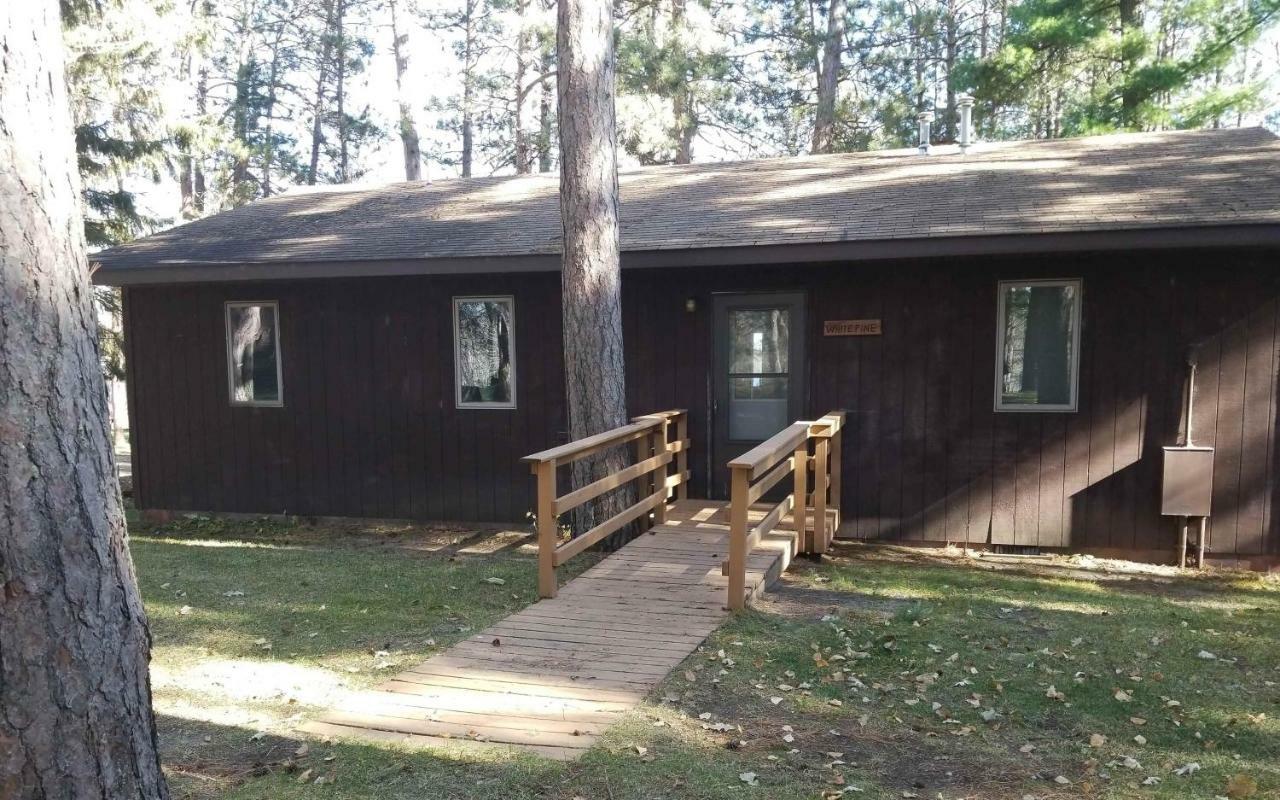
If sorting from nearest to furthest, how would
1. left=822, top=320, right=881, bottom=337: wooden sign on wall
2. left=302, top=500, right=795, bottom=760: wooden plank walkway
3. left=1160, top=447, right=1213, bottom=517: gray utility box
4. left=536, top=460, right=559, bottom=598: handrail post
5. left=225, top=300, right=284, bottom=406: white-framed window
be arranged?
left=302, top=500, right=795, bottom=760: wooden plank walkway < left=536, top=460, right=559, bottom=598: handrail post < left=1160, top=447, right=1213, bottom=517: gray utility box < left=822, top=320, right=881, bottom=337: wooden sign on wall < left=225, top=300, right=284, bottom=406: white-framed window

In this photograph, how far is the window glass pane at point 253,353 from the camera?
934cm

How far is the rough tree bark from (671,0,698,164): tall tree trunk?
16.4 m

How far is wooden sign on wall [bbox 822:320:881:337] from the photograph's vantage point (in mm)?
7758

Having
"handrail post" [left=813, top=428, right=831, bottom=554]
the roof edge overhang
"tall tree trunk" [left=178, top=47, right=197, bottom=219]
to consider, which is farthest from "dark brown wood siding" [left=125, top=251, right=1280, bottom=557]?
"tall tree trunk" [left=178, top=47, right=197, bottom=219]

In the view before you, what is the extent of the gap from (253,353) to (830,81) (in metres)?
15.0

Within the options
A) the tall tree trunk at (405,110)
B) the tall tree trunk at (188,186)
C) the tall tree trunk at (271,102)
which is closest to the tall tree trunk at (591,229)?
the tall tree trunk at (405,110)

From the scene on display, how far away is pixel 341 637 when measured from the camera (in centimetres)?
520

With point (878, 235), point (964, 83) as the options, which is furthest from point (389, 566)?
point (964, 83)

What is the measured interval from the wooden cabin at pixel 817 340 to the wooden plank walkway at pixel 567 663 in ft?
6.81

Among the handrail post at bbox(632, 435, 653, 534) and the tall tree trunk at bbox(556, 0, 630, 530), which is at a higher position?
the tall tree trunk at bbox(556, 0, 630, 530)

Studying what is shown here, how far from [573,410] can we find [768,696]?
11.6 feet

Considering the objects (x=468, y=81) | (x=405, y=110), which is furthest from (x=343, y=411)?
(x=468, y=81)

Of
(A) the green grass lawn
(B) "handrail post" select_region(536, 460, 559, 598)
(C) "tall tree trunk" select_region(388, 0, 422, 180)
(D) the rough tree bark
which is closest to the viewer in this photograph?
(D) the rough tree bark

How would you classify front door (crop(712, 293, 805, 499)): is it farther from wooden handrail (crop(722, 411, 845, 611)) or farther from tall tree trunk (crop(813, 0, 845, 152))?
tall tree trunk (crop(813, 0, 845, 152))
